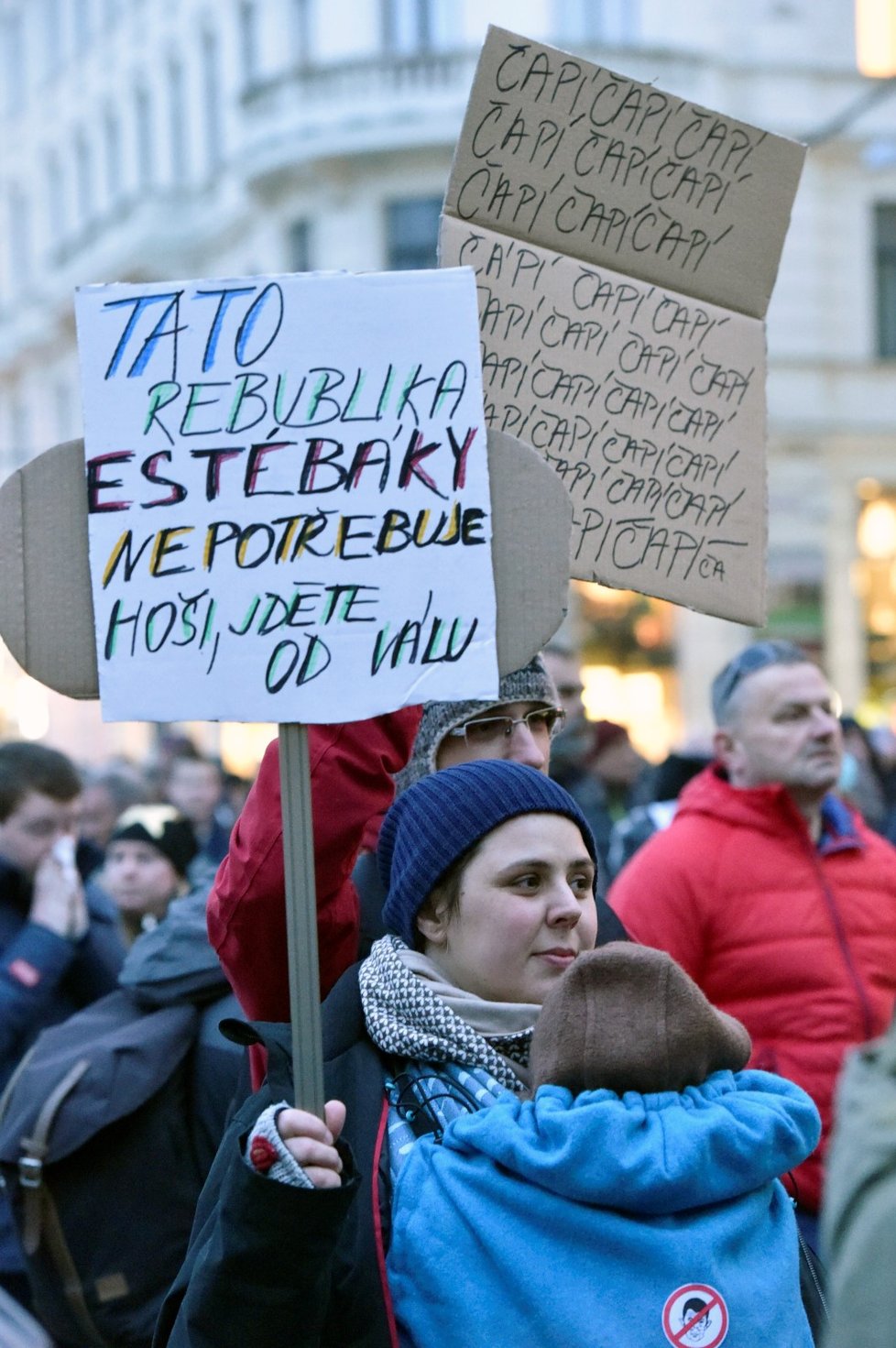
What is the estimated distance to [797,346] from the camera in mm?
22547

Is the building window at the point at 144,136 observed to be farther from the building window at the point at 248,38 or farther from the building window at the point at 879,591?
the building window at the point at 879,591

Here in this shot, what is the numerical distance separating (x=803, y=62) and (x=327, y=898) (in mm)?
21702

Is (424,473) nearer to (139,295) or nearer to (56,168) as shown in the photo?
(139,295)

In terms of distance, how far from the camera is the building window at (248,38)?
83.5 feet

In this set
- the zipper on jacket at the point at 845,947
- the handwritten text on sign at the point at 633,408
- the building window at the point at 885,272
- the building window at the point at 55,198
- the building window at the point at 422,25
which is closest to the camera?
the handwritten text on sign at the point at 633,408

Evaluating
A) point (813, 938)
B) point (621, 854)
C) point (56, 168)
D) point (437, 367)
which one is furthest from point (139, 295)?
point (56, 168)

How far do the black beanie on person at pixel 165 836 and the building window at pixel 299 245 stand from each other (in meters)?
18.7

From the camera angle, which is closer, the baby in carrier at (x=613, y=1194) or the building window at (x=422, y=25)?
the baby in carrier at (x=613, y=1194)

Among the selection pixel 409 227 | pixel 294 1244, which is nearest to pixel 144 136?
pixel 409 227

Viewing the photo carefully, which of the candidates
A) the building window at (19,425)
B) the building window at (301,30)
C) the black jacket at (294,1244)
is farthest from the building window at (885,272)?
the black jacket at (294,1244)

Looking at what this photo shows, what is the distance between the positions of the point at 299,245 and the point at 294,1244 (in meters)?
22.7

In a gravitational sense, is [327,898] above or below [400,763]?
below

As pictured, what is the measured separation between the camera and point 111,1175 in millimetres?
3584

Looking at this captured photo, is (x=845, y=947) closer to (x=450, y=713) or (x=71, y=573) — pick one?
(x=450, y=713)
